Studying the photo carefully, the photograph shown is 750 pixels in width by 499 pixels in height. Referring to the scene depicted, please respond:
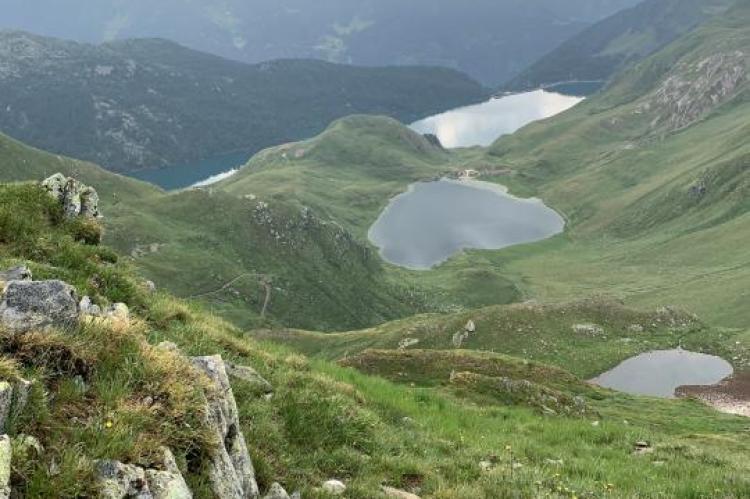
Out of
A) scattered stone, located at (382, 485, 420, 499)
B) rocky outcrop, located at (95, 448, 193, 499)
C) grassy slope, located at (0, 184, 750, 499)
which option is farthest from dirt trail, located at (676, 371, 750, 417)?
rocky outcrop, located at (95, 448, 193, 499)

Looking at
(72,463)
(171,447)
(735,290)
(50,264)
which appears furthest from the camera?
(735,290)

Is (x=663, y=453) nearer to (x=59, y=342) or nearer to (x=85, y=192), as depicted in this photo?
(x=59, y=342)

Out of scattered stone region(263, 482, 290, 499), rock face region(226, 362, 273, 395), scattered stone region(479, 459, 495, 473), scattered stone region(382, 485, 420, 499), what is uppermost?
rock face region(226, 362, 273, 395)

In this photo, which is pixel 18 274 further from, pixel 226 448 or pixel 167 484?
pixel 167 484

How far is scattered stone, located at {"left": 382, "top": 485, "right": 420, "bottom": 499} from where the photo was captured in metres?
11.9

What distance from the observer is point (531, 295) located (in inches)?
7151

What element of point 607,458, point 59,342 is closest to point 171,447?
point 59,342

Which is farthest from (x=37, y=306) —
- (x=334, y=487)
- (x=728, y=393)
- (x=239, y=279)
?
(x=239, y=279)

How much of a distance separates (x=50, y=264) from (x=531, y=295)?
174008 mm

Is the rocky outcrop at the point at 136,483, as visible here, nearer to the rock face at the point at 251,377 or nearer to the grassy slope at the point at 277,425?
the grassy slope at the point at 277,425

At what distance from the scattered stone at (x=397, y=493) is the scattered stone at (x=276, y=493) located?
2.21 meters

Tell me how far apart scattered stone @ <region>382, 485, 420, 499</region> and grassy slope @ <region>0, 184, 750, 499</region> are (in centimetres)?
Answer: 28

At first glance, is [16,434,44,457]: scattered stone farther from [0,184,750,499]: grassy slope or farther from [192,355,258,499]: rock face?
[192,355,258,499]: rock face

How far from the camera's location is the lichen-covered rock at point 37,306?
31.0ft
